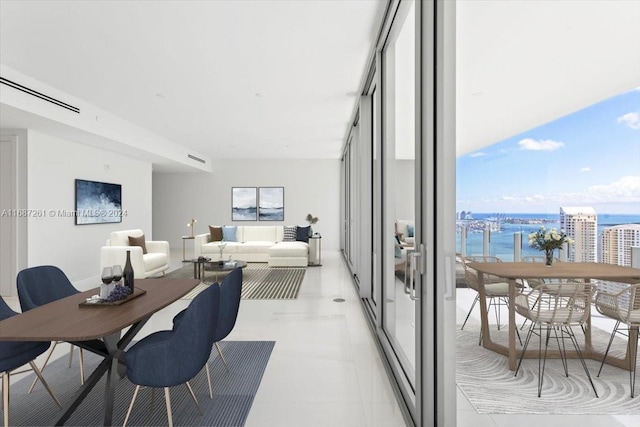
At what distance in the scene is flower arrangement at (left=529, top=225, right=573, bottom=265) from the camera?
1610 mm

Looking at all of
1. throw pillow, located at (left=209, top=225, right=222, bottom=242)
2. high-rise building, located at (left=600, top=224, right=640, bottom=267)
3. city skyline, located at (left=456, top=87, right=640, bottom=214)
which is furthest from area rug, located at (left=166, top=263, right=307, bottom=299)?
high-rise building, located at (left=600, top=224, right=640, bottom=267)

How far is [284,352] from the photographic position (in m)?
3.07

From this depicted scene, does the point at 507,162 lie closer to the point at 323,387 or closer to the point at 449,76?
the point at 449,76

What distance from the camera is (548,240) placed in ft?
6.40

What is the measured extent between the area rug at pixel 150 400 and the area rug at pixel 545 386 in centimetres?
156

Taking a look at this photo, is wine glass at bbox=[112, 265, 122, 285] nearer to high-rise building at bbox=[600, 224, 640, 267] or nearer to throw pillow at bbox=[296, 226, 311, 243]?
high-rise building at bbox=[600, 224, 640, 267]

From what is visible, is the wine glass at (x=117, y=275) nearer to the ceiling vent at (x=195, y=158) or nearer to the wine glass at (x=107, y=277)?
the wine glass at (x=107, y=277)

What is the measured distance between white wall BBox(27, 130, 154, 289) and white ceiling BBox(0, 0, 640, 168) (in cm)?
81

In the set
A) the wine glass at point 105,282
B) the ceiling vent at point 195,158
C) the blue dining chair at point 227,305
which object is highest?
the ceiling vent at point 195,158

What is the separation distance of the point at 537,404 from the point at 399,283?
367 cm

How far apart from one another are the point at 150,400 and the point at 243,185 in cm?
858

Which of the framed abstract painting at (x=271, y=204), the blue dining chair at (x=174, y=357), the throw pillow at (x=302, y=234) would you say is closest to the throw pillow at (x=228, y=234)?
the throw pillow at (x=302, y=234)

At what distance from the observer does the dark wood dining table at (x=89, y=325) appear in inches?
65.6

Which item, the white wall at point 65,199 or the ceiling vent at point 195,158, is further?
the ceiling vent at point 195,158
